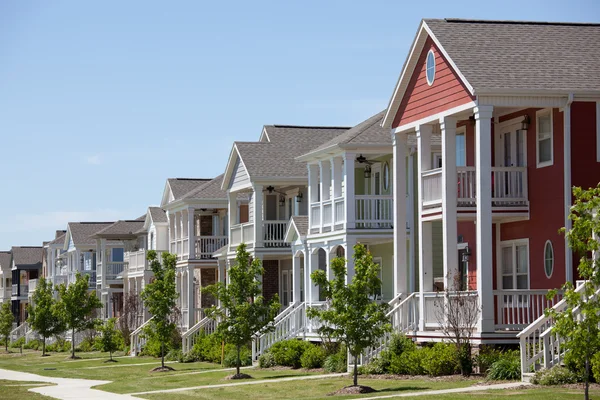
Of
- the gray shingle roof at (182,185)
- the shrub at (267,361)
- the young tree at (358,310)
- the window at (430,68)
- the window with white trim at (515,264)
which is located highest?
the window at (430,68)

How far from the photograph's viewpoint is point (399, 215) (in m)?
33.5

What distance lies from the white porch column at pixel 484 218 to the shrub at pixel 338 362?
6.14 meters

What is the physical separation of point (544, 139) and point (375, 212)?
899 centimetres

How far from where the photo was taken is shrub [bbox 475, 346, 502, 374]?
2700 centimetres

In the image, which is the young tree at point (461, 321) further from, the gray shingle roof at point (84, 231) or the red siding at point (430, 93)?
the gray shingle roof at point (84, 231)

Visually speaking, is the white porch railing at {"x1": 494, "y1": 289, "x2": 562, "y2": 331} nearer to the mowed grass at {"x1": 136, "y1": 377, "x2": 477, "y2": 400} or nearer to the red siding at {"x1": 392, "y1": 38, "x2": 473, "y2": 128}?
the mowed grass at {"x1": 136, "y1": 377, "x2": 477, "y2": 400}

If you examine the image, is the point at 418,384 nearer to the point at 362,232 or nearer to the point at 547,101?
the point at 547,101

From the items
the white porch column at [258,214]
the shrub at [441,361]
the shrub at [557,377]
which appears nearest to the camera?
the shrub at [557,377]

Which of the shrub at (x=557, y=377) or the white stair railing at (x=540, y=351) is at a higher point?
the white stair railing at (x=540, y=351)

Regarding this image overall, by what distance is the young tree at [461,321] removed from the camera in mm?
27406

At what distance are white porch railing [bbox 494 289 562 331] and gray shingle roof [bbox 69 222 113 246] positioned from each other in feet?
196

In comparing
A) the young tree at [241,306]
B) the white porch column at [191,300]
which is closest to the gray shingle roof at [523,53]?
the young tree at [241,306]

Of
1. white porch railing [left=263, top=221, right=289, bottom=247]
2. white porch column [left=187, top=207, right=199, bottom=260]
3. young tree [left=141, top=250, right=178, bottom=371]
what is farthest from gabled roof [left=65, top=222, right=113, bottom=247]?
young tree [left=141, top=250, right=178, bottom=371]

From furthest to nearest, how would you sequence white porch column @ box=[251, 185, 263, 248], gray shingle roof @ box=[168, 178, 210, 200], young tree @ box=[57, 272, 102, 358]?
gray shingle roof @ box=[168, 178, 210, 200], young tree @ box=[57, 272, 102, 358], white porch column @ box=[251, 185, 263, 248]
